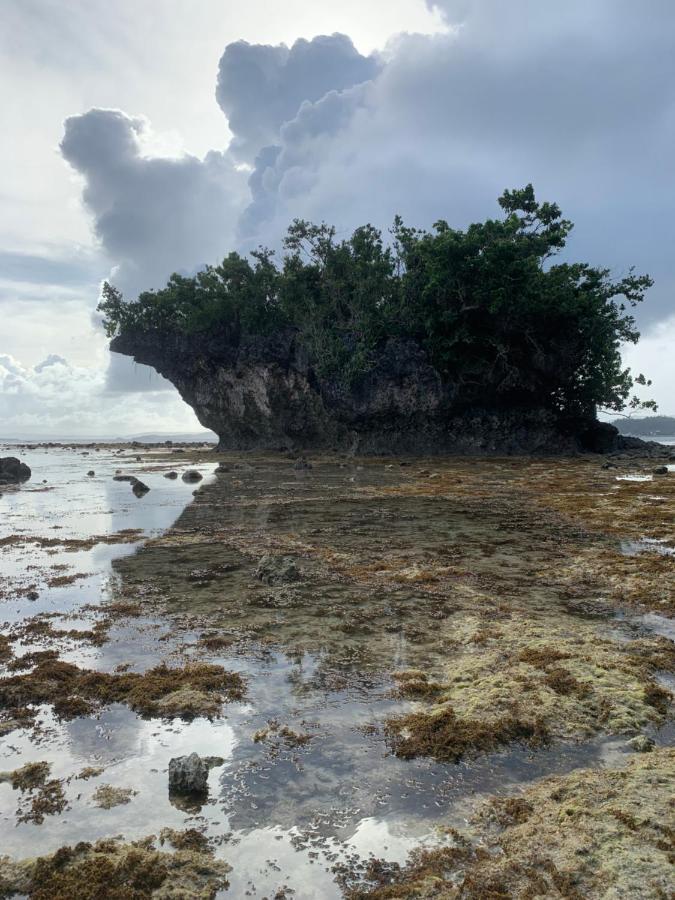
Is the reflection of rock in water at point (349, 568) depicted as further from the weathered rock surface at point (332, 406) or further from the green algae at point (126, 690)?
the weathered rock surface at point (332, 406)

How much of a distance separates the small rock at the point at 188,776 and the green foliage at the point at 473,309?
3757 centimetres

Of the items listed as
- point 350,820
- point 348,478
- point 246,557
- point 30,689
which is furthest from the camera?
point 348,478

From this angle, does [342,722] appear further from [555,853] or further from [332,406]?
[332,406]

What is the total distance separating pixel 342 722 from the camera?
4.54 m

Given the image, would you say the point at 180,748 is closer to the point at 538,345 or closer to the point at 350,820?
the point at 350,820

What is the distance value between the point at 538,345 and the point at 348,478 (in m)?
22.7

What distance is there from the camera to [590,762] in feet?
12.9

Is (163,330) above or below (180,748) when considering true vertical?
above

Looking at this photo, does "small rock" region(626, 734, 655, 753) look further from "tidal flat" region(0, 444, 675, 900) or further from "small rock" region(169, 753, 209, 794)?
"small rock" region(169, 753, 209, 794)

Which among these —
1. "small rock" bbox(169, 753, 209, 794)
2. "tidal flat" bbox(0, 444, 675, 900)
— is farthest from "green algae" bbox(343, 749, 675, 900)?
"small rock" bbox(169, 753, 209, 794)

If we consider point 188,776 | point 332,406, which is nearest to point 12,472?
point 332,406

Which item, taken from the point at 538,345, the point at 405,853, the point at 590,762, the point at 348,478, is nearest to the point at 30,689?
the point at 405,853

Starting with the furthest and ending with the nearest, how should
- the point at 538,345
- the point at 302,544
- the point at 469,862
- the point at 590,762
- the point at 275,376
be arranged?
the point at 275,376
the point at 538,345
the point at 302,544
the point at 590,762
the point at 469,862

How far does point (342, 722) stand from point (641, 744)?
7.55ft
